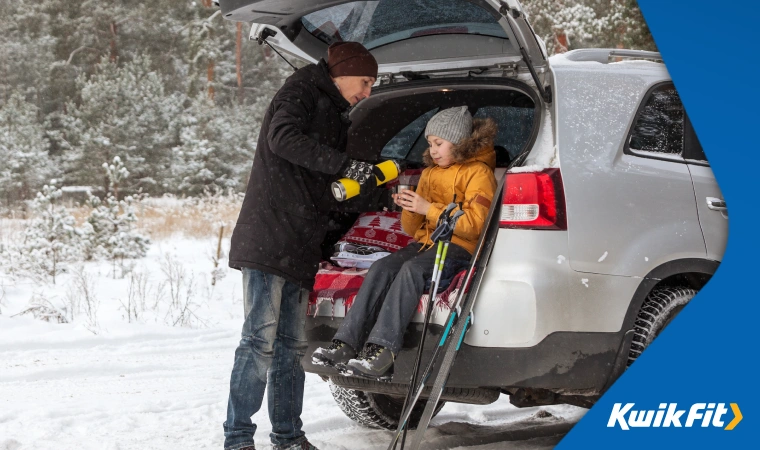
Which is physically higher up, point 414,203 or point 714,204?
point 714,204

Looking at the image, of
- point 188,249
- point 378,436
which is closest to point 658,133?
point 378,436

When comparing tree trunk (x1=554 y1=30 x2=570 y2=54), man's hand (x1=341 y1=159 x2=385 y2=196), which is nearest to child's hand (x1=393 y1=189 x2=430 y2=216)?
man's hand (x1=341 y1=159 x2=385 y2=196)

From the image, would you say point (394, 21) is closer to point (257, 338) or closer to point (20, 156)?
point (257, 338)

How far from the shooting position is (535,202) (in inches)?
126

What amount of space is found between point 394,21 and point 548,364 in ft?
6.38

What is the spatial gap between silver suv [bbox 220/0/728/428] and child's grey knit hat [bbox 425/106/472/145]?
0.25m

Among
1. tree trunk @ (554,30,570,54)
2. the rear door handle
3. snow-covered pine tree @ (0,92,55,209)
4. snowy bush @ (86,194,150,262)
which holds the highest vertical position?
tree trunk @ (554,30,570,54)

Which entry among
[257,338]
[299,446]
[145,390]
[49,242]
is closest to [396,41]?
[257,338]

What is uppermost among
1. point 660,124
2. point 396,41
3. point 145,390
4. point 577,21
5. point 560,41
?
point 577,21

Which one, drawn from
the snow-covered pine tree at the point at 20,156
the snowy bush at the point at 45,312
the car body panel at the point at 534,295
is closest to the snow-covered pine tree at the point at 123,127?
the snow-covered pine tree at the point at 20,156

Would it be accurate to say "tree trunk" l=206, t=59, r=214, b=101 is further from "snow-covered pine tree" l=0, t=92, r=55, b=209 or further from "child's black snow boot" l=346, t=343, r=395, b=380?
"child's black snow boot" l=346, t=343, r=395, b=380

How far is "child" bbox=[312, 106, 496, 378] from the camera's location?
341 cm

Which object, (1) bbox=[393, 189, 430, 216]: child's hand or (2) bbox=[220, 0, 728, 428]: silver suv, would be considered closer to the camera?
(2) bbox=[220, 0, 728, 428]: silver suv

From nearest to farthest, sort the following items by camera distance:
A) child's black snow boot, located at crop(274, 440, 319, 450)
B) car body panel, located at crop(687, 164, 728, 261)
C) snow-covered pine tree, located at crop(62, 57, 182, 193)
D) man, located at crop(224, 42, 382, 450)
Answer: car body panel, located at crop(687, 164, 728, 261), man, located at crop(224, 42, 382, 450), child's black snow boot, located at crop(274, 440, 319, 450), snow-covered pine tree, located at crop(62, 57, 182, 193)
